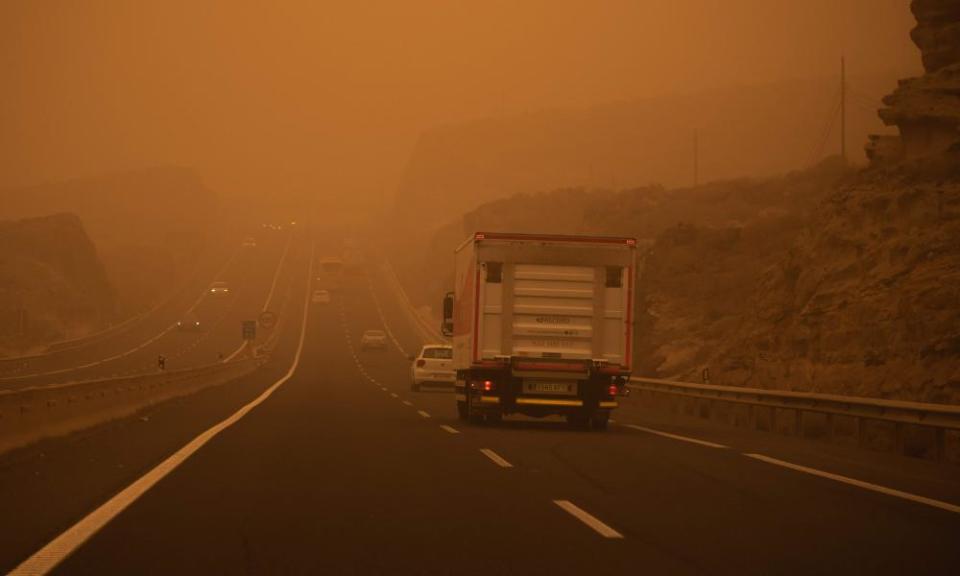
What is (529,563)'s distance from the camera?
8.57 metres

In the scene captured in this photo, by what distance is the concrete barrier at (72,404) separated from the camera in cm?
1636

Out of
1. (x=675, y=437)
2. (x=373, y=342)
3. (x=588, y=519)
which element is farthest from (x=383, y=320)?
(x=588, y=519)

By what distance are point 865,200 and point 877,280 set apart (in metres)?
4.05

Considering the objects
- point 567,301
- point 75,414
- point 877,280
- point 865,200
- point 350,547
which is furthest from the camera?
Result: point 865,200

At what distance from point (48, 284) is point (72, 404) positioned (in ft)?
288

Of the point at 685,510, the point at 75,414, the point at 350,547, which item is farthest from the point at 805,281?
the point at 350,547

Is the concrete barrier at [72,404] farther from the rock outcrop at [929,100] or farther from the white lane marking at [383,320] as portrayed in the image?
the white lane marking at [383,320]

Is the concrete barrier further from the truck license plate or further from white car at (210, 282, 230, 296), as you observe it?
white car at (210, 282, 230, 296)

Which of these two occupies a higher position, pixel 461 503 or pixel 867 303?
pixel 867 303

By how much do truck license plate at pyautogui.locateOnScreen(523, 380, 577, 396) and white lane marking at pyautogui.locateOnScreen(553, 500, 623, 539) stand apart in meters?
10.1

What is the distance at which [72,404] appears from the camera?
20484mm

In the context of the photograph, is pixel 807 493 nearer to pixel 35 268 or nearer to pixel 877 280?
pixel 877 280

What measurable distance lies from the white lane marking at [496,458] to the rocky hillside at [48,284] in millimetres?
65810

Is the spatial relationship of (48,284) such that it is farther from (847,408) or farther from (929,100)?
(847,408)
